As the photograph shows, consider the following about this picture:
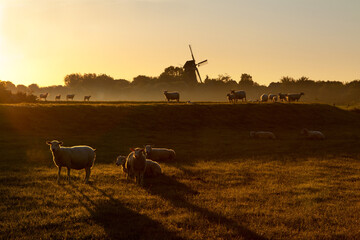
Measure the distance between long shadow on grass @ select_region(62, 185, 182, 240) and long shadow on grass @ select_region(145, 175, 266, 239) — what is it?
1.51 meters

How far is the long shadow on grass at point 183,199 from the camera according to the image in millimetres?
8070

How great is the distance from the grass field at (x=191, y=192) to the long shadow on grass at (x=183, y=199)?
0.10ft

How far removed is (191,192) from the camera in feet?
39.0

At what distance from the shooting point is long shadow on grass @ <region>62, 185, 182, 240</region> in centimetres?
780

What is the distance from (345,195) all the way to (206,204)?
5.30 meters

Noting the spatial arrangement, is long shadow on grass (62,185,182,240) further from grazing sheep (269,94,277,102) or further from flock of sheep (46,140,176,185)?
grazing sheep (269,94,277,102)

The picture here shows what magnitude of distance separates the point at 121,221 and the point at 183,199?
2844 millimetres

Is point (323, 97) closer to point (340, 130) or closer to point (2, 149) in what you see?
point (340, 130)

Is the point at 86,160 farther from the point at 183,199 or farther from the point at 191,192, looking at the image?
the point at 183,199

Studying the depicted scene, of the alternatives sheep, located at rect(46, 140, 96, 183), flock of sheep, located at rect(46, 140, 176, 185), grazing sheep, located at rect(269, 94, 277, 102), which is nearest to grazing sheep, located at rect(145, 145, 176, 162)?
flock of sheep, located at rect(46, 140, 176, 185)

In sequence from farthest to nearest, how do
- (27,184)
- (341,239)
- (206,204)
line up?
1. (27,184)
2. (206,204)
3. (341,239)

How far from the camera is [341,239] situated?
304 inches

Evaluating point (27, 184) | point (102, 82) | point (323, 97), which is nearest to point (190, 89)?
point (323, 97)

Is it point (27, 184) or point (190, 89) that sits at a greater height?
point (190, 89)
